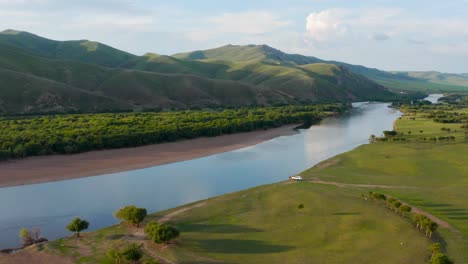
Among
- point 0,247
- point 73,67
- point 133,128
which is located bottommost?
point 0,247

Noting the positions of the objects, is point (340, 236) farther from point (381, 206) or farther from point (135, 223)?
point (135, 223)

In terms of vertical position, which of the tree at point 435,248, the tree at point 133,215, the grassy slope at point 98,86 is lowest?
the tree at point 435,248

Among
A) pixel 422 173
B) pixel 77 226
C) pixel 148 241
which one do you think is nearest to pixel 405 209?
pixel 422 173

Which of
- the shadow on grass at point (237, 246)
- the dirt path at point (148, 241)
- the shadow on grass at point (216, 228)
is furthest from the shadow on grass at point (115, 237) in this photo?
the shadow on grass at point (237, 246)

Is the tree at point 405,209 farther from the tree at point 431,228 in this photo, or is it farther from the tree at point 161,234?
the tree at point 161,234

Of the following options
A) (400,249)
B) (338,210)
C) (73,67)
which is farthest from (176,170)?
(73,67)

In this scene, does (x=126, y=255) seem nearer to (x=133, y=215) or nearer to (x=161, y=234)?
(x=161, y=234)
